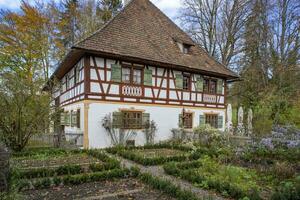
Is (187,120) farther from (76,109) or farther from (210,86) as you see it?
(76,109)

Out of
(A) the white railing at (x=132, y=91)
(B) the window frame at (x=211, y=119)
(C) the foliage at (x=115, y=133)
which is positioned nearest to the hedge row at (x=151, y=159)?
(C) the foliage at (x=115, y=133)

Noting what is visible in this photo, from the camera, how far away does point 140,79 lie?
13.5 meters

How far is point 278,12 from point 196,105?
11.3 m

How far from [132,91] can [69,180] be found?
304 inches

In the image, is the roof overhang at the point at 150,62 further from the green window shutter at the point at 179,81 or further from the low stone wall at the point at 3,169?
the low stone wall at the point at 3,169

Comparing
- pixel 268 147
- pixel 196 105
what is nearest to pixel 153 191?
pixel 268 147

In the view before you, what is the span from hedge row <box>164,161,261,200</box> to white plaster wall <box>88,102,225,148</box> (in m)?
5.93

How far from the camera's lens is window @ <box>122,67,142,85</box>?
13.0 meters

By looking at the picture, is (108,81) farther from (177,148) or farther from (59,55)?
(59,55)

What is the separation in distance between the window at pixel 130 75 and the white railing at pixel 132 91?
308 millimetres

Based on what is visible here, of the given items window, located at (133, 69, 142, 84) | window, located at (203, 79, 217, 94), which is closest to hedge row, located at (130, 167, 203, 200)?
Result: window, located at (133, 69, 142, 84)

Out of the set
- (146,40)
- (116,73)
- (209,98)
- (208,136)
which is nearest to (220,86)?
(209,98)

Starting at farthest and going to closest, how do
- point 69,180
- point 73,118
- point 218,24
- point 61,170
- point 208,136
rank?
point 218,24, point 73,118, point 208,136, point 61,170, point 69,180

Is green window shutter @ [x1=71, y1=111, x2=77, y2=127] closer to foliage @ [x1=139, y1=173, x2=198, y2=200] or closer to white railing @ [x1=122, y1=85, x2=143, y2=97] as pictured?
white railing @ [x1=122, y1=85, x2=143, y2=97]
